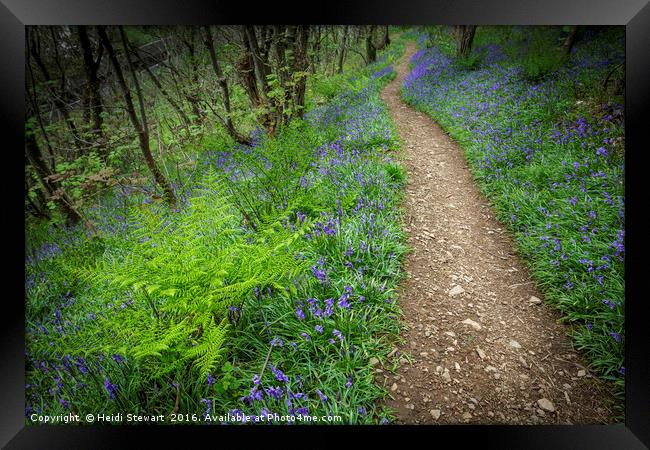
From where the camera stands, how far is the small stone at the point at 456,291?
2.53 m

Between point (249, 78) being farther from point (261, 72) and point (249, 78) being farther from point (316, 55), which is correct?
point (316, 55)

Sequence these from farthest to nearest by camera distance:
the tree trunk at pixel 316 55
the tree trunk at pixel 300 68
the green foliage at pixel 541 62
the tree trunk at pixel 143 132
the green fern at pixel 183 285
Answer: the tree trunk at pixel 316 55 < the tree trunk at pixel 300 68 < the tree trunk at pixel 143 132 < the green foliage at pixel 541 62 < the green fern at pixel 183 285

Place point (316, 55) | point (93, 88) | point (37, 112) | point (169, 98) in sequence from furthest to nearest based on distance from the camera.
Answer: point (316, 55), point (169, 98), point (93, 88), point (37, 112)

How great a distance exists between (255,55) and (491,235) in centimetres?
466

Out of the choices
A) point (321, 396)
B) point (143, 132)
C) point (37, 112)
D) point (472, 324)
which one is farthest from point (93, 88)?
point (472, 324)

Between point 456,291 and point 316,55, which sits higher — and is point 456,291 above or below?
below

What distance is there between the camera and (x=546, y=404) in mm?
1765

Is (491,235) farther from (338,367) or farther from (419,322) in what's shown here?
(338,367)

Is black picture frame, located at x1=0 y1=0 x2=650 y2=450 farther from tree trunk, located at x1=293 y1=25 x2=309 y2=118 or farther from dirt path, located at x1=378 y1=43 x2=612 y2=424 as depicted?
tree trunk, located at x1=293 y1=25 x2=309 y2=118

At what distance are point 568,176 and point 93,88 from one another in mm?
5614

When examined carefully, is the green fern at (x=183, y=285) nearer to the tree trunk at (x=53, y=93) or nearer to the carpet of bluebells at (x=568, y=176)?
the tree trunk at (x=53, y=93)

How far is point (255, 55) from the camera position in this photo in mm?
4973

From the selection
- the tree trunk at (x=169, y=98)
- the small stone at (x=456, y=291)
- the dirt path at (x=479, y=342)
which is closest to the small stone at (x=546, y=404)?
Answer: the dirt path at (x=479, y=342)

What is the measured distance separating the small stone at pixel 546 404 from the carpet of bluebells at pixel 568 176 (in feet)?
1.46
